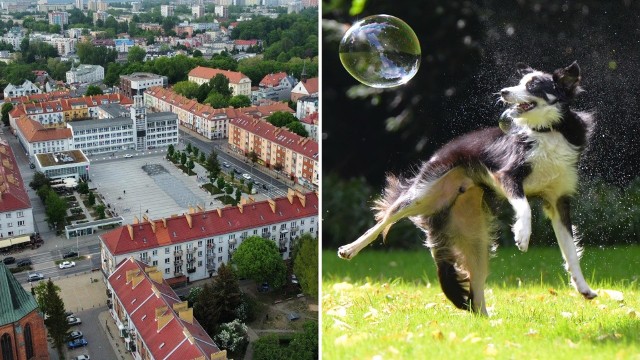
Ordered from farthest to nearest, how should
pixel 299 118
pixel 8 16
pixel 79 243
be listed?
pixel 8 16 → pixel 299 118 → pixel 79 243

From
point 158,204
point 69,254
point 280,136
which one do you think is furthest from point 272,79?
point 69,254

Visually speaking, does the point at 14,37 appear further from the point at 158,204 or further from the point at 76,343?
the point at 76,343

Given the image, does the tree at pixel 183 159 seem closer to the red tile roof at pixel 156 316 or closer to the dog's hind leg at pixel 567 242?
the red tile roof at pixel 156 316

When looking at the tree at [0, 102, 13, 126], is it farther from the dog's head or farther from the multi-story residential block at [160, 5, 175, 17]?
the multi-story residential block at [160, 5, 175, 17]

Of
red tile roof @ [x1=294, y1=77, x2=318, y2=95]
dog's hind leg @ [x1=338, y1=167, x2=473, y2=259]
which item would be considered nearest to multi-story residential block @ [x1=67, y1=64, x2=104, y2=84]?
red tile roof @ [x1=294, y1=77, x2=318, y2=95]

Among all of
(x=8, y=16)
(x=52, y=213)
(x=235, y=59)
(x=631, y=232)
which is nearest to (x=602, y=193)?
(x=631, y=232)

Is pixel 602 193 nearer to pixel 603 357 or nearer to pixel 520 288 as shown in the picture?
pixel 520 288
